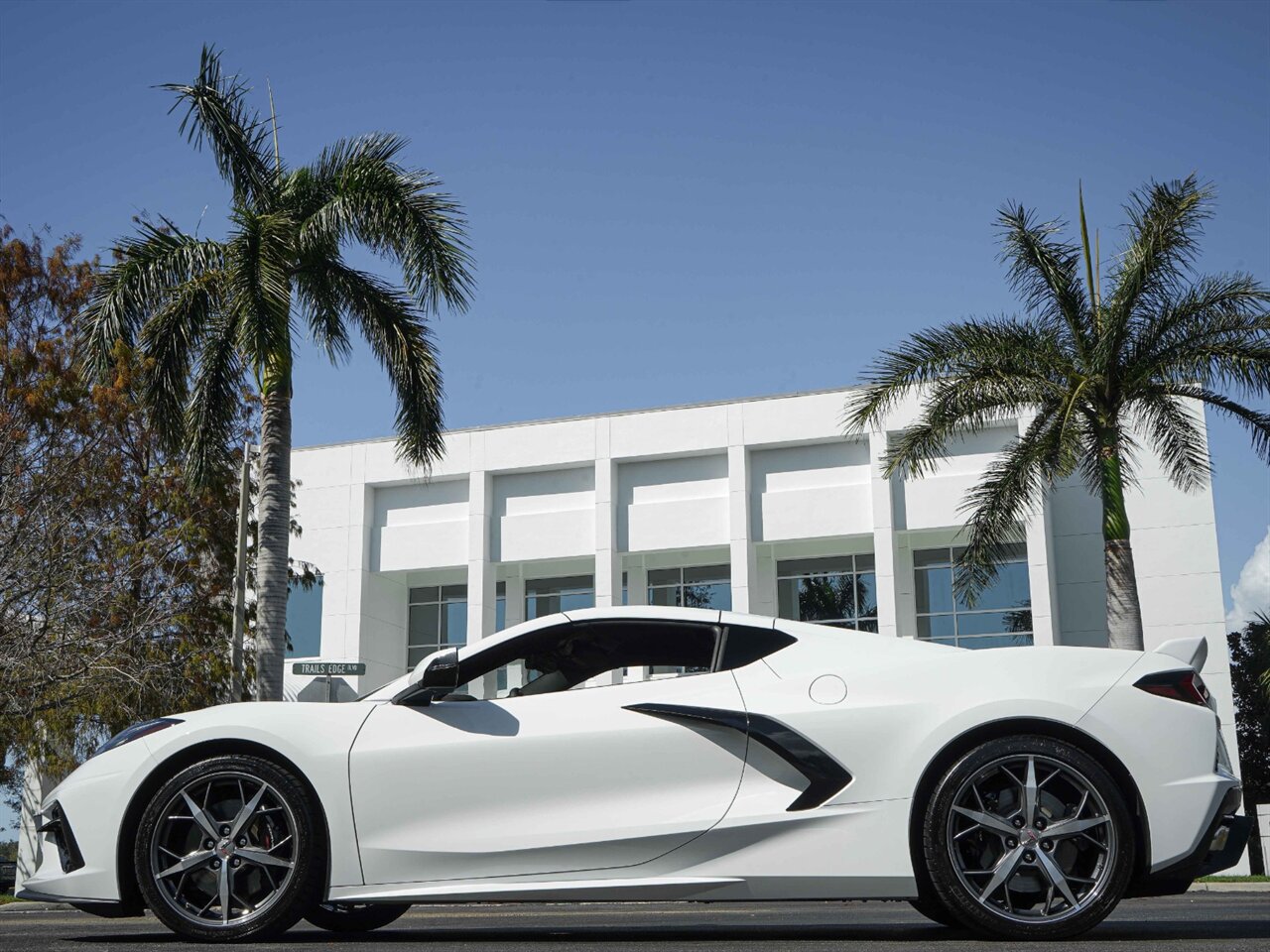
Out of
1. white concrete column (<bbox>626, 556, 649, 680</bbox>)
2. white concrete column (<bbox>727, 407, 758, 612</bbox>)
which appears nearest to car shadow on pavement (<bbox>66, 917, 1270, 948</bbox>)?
white concrete column (<bbox>727, 407, 758, 612</bbox>)

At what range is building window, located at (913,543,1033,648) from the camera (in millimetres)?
31750

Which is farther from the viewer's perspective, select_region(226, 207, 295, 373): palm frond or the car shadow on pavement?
select_region(226, 207, 295, 373): palm frond

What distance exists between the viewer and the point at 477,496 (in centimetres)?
3591

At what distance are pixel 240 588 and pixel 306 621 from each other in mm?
13846

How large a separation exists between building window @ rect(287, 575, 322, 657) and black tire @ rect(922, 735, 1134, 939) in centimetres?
3340

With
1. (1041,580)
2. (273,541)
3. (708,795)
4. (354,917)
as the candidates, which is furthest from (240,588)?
(708,795)

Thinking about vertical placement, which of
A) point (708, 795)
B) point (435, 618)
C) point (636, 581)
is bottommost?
Answer: point (708, 795)

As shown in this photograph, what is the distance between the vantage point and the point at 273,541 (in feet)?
57.1

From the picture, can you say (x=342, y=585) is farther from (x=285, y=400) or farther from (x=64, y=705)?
(x=285, y=400)

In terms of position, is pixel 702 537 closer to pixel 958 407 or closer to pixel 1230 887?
pixel 958 407

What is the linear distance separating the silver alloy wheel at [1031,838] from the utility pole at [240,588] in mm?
18825

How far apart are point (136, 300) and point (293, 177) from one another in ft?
8.83

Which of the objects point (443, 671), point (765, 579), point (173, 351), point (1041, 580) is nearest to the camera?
point (443, 671)

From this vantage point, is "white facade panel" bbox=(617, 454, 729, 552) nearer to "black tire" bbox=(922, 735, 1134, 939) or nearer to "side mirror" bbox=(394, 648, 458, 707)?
"side mirror" bbox=(394, 648, 458, 707)
